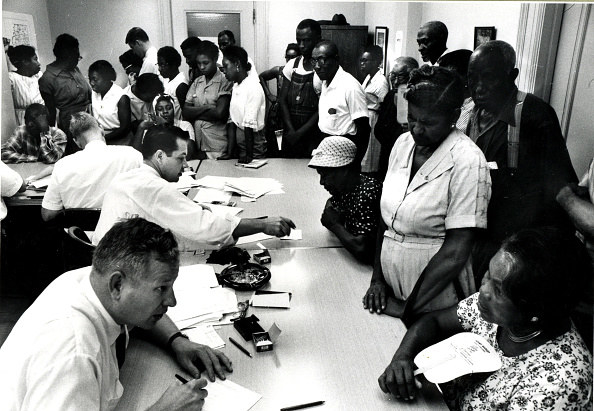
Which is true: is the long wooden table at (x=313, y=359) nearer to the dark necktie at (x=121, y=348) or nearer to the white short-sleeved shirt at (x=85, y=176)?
the dark necktie at (x=121, y=348)

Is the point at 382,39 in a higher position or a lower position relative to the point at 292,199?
higher

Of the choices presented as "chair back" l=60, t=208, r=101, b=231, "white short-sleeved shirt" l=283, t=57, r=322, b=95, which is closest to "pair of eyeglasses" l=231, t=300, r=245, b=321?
"chair back" l=60, t=208, r=101, b=231

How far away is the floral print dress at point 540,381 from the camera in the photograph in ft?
3.22

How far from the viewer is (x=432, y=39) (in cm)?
224

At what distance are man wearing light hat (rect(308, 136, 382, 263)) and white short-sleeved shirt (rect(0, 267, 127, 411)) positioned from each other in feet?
3.68

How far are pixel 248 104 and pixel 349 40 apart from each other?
3.14 ft

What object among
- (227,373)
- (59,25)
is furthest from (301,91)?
(227,373)

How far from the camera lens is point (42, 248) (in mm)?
2816

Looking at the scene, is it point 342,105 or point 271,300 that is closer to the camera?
point 271,300

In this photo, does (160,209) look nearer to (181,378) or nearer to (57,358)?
(181,378)

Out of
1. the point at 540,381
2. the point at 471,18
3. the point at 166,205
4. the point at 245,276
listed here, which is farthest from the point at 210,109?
the point at 540,381

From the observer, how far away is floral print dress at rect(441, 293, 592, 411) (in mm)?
982

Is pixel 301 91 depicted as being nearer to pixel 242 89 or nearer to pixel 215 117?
pixel 242 89

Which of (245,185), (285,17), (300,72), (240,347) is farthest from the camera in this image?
(300,72)
